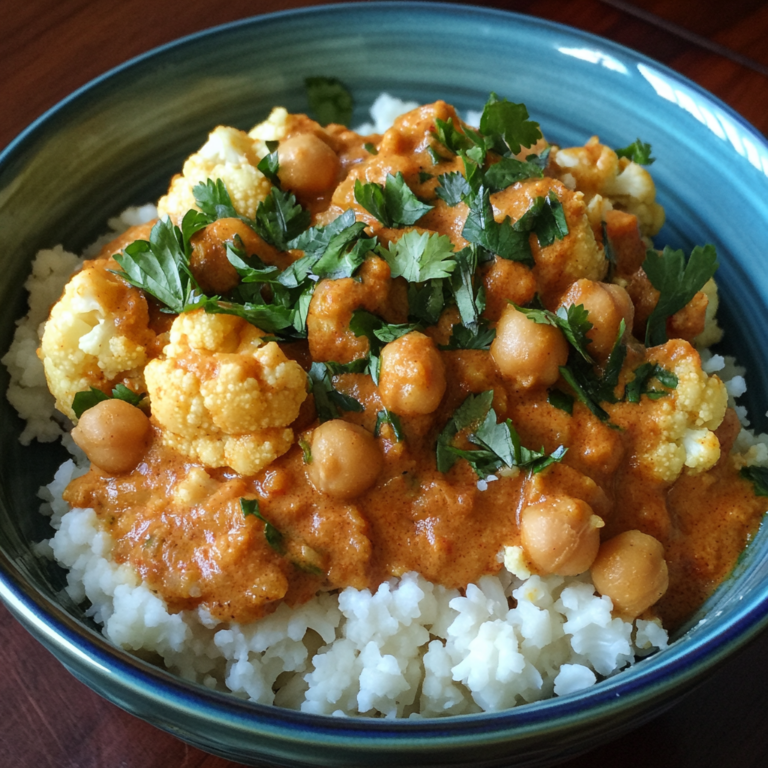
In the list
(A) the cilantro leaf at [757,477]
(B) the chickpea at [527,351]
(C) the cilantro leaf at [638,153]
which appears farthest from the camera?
(C) the cilantro leaf at [638,153]

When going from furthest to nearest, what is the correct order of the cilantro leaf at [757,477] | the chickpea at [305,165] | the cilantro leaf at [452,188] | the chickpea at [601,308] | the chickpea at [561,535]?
the chickpea at [305,165] → the cilantro leaf at [452,188] → the cilantro leaf at [757,477] → the chickpea at [601,308] → the chickpea at [561,535]

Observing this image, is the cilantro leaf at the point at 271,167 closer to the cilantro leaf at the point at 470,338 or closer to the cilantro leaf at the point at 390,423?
the cilantro leaf at the point at 470,338

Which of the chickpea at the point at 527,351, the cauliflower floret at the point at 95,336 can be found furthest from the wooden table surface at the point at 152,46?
the chickpea at the point at 527,351

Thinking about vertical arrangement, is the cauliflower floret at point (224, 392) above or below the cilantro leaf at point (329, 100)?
below

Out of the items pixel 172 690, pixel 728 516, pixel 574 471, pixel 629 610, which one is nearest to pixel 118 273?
pixel 172 690

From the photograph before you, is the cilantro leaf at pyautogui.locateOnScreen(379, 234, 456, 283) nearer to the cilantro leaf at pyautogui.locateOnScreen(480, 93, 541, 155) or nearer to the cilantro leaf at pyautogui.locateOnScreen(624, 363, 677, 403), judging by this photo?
the cilantro leaf at pyautogui.locateOnScreen(480, 93, 541, 155)

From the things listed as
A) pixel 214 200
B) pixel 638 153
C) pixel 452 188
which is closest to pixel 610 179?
pixel 638 153

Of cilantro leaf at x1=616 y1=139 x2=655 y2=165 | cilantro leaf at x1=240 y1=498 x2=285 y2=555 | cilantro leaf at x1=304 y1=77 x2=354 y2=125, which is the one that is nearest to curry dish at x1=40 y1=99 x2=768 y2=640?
cilantro leaf at x1=240 y1=498 x2=285 y2=555

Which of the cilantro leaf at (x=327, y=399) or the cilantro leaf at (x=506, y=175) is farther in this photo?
the cilantro leaf at (x=506, y=175)
